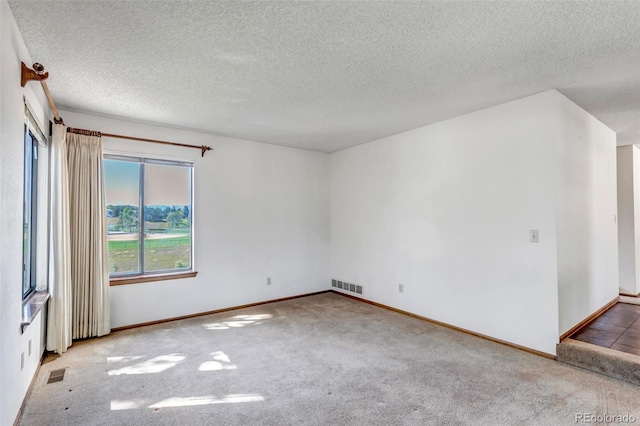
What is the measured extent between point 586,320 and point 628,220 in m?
2.75

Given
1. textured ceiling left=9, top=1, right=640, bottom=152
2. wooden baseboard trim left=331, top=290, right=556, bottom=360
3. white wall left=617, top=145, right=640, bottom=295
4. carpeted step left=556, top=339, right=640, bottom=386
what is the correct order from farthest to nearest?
white wall left=617, top=145, right=640, bottom=295 → wooden baseboard trim left=331, top=290, right=556, bottom=360 → carpeted step left=556, top=339, right=640, bottom=386 → textured ceiling left=9, top=1, right=640, bottom=152

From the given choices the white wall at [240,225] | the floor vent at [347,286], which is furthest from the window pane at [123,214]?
the floor vent at [347,286]

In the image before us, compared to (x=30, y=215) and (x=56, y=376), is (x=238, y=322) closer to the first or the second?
(x=56, y=376)

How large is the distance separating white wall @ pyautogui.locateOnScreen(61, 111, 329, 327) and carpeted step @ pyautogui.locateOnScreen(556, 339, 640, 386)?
3652 mm

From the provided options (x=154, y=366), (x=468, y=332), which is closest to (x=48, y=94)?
(x=154, y=366)

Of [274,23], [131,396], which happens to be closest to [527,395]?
[131,396]

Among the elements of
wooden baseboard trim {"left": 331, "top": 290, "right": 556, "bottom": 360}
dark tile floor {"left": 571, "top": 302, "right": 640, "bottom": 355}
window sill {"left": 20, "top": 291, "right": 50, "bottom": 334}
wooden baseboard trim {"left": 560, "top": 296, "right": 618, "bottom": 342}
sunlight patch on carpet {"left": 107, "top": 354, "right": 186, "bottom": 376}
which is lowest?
sunlight patch on carpet {"left": 107, "top": 354, "right": 186, "bottom": 376}

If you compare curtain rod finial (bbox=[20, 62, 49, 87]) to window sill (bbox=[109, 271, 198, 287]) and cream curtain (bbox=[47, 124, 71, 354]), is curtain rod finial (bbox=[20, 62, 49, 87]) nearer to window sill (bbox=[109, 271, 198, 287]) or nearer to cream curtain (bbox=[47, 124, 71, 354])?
cream curtain (bbox=[47, 124, 71, 354])

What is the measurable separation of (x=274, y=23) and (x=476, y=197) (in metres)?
2.88

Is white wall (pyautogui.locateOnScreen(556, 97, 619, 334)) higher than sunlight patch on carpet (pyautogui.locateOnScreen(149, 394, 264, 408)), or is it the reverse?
white wall (pyautogui.locateOnScreen(556, 97, 619, 334))

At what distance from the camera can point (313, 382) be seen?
8.59ft

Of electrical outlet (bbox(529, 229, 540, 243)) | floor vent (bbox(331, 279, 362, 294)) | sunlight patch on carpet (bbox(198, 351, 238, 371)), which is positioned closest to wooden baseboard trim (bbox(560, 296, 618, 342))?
electrical outlet (bbox(529, 229, 540, 243))

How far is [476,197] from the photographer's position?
3.69m

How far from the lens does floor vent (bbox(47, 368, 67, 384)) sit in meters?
2.65
